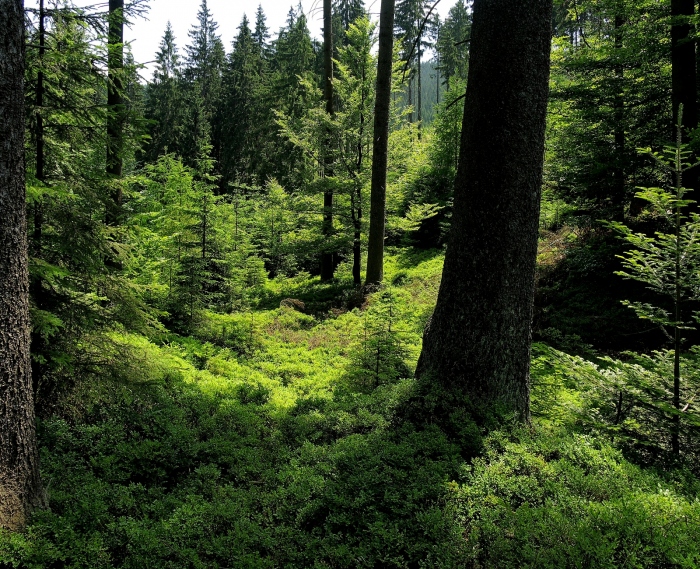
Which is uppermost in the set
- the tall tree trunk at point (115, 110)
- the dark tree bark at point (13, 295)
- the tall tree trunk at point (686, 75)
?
the tall tree trunk at point (686, 75)

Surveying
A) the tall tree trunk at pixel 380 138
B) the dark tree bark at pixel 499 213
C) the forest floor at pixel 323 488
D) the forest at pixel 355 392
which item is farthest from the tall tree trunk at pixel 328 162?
the dark tree bark at pixel 499 213

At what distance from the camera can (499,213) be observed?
409 centimetres

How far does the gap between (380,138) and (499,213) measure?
7.88 metres

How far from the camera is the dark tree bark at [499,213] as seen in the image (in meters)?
4.01

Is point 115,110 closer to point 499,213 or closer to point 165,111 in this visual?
point 499,213

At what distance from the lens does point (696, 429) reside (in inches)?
148

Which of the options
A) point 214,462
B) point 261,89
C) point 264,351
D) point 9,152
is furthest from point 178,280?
point 261,89

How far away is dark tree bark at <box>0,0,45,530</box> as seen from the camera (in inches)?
110

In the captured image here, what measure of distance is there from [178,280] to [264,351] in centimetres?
257

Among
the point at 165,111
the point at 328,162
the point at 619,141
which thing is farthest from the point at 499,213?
the point at 165,111

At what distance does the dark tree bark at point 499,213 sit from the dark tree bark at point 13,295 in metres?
3.28

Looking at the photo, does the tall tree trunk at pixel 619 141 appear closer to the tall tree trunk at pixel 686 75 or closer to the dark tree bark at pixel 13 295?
the tall tree trunk at pixel 686 75

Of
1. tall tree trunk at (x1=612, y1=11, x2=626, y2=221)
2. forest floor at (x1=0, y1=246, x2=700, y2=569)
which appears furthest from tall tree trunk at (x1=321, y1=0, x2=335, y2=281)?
forest floor at (x1=0, y1=246, x2=700, y2=569)

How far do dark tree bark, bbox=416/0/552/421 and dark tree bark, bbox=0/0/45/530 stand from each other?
3285 mm
